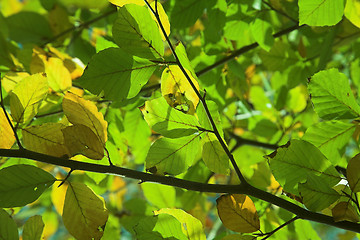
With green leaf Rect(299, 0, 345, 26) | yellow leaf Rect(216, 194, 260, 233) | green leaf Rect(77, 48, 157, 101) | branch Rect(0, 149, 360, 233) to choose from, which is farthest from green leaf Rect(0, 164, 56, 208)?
green leaf Rect(299, 0, 345, 26)

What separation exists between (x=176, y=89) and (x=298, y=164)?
0.66ft

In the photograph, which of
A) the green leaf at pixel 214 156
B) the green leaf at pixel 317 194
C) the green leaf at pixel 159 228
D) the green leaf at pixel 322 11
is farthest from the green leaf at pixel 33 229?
the green leaf at pixel 322 11

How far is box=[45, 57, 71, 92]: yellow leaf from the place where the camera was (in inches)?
30.4

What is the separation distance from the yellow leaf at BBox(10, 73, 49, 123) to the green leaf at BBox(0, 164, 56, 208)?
10 centimetres

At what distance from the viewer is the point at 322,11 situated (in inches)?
22.1

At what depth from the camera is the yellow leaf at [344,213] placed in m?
0.43

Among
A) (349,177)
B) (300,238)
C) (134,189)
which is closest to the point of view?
(349,177)

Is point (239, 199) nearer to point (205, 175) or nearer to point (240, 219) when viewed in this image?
point (240, 219)

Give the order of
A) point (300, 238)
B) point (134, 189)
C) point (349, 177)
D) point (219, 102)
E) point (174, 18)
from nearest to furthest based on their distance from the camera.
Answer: point (349, 177), point (300, 238), point (174, 18), point (219, 102), point (134, 189)

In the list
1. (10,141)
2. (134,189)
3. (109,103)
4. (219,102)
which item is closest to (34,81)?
(10,141)

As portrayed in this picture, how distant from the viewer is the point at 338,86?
50cm

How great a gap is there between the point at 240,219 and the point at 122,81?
255 mm

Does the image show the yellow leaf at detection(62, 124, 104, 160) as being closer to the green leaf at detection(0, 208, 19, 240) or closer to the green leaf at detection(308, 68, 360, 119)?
the green leaf at detection(0, 208, 19, 240)

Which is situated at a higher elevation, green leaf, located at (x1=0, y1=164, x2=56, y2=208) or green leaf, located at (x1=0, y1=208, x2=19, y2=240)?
green leaf, located at (x1=0, y1=164, x2=56, y2=208)
